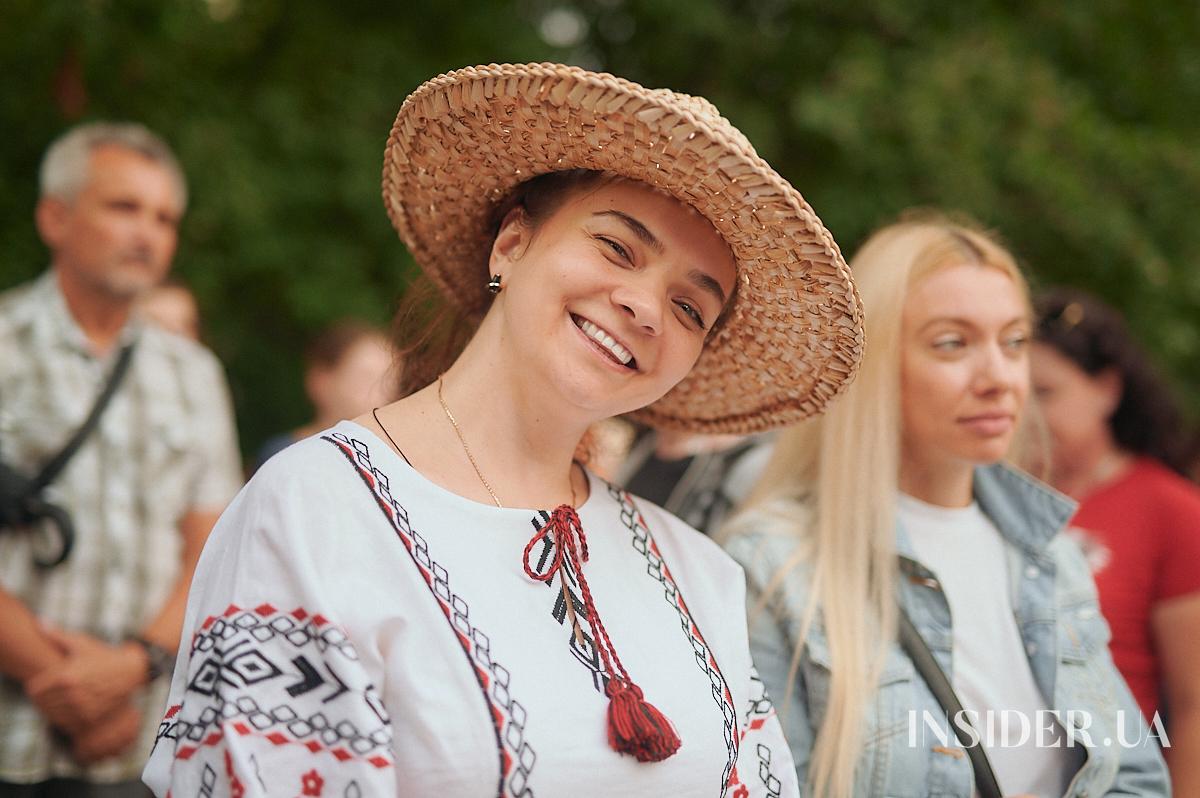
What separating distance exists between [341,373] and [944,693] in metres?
2.96

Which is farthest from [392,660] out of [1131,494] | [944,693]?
[1131,494]

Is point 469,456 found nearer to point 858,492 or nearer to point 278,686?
point 278,686

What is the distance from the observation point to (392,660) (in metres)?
1.55

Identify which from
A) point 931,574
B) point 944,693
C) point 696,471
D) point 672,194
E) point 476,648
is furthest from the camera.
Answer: point 696,471

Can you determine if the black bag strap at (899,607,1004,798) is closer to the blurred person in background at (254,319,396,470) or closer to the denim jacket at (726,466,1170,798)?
the denim jacket at (726,466,1170,798)

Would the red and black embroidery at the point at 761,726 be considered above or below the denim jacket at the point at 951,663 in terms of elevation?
below

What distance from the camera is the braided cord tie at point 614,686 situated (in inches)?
64.5

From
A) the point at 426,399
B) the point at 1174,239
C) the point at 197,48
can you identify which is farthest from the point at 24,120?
the point at 1174,239

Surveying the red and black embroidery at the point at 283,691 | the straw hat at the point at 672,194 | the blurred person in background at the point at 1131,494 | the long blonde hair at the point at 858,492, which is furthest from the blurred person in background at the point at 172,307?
the blurred person in background at the point at 1131,494

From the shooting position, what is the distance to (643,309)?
1810 mm

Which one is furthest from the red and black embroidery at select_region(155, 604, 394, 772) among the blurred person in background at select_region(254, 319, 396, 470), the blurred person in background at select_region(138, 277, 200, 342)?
the blurred person in background at select_region(138, 277, 200, 342)

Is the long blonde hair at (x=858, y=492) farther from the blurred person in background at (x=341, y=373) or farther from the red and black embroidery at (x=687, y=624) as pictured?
the blurred person in background at (x=341, y=373)

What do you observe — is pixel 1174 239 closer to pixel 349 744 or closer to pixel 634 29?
pixel 634 29

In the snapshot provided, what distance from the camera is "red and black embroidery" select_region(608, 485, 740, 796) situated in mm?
1857
